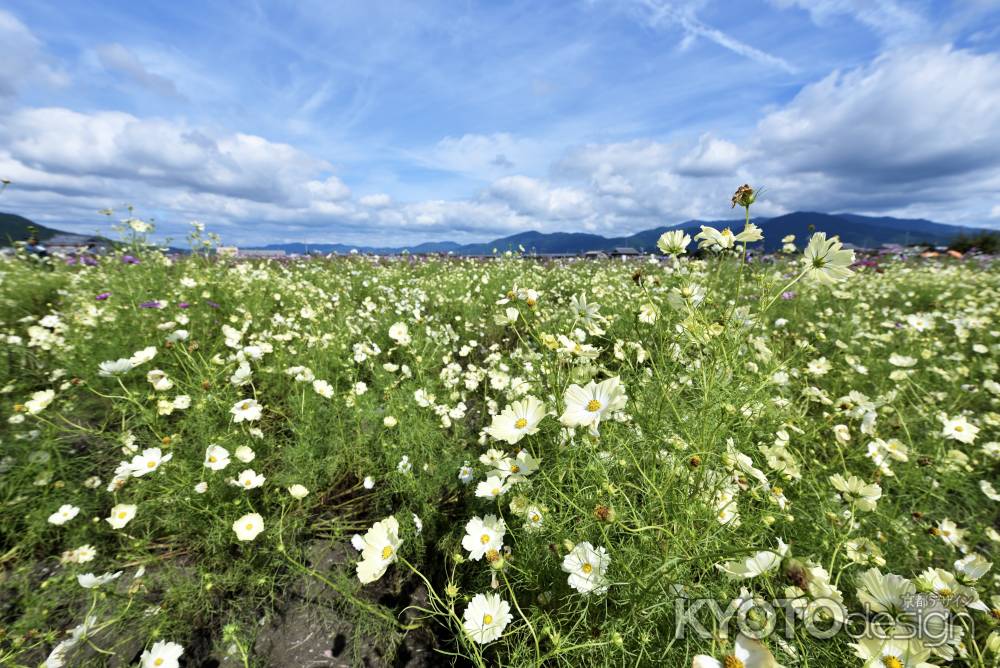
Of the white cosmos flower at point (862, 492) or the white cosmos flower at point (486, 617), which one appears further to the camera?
the white cosmos flower at point (862, 492)

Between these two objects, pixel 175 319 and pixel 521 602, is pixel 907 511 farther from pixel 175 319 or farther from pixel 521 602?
pixel 175 319

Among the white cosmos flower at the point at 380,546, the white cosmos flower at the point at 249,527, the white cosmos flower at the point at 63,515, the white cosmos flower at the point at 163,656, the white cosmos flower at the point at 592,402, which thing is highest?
the white cosmos flower at the point at 592,402

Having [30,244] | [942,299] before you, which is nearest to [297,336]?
[30,244]

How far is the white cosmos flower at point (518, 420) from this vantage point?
1.13 metres

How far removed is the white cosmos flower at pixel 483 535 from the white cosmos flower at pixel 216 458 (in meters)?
1.05

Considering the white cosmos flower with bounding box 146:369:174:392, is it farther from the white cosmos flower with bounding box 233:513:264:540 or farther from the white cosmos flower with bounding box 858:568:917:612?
the white cosmos flower with bounding box 858:568:917:612

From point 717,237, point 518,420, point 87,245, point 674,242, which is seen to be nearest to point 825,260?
point 717,237

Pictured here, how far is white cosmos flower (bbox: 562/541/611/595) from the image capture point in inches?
38.4

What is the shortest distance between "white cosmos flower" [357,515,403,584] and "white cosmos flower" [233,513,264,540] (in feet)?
1.64

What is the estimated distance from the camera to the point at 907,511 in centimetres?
172

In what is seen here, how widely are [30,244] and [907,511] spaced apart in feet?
26.4

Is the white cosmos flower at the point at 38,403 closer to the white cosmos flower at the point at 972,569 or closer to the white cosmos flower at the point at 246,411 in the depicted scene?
the white cosmos flower at the point at 246,411

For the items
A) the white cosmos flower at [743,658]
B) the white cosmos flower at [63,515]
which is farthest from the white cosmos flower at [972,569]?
the white cosmos flower at [63,515]

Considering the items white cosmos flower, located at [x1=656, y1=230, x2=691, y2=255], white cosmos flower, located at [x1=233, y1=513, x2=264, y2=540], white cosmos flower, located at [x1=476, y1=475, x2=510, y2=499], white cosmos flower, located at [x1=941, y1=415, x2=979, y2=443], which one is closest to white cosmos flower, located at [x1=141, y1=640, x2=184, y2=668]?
white cosmos flower, located at [x1=233, y1=513, x2=264, y2=540]
